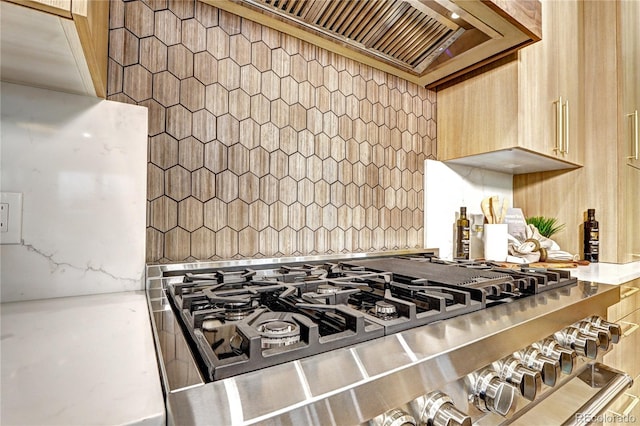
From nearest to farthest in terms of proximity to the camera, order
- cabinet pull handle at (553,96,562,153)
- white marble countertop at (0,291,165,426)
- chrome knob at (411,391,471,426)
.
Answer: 1. white marble countertop at (0,291,165,426)
2. chrome knob at (411,391,471,426)
3. cabinet pull handle at (553,96,562,153)

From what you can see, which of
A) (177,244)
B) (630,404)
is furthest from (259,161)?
(630,404)

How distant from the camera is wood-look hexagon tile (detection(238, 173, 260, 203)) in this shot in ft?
3.60

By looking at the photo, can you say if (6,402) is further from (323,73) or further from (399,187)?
(399,187)

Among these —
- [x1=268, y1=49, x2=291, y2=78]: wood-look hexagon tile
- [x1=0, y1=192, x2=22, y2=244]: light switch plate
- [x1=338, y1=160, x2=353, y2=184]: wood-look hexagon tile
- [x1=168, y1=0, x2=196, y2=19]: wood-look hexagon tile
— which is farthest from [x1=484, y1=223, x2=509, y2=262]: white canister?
[x1=0, y1=192, x2=22, y2=244]: light switch plate

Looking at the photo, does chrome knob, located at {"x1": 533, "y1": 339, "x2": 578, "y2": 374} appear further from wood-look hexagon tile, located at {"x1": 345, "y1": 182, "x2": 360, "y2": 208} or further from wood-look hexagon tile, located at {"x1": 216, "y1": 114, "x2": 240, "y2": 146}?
wood-look hexagon tile, located at {"x1": 216, "y1": 114, "x2": 240, "y2": 146}

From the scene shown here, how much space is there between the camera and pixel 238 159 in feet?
3.60

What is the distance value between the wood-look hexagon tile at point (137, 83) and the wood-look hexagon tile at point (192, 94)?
0.09 m

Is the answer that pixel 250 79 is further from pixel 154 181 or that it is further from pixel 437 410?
pixel 437 410

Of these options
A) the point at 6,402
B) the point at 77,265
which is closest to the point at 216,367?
the point at 6,402

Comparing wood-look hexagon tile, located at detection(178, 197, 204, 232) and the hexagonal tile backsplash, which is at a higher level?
the hexagonal tile backsplash

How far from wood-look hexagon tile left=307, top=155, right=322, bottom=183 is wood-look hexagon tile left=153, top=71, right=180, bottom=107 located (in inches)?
19.4

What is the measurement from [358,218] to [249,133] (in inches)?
22.0

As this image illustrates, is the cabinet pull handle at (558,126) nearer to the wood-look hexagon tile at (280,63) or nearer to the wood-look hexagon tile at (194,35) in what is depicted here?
the wood-look hexagon tile at (280,63)

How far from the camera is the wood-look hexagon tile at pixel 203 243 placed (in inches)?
39.7
